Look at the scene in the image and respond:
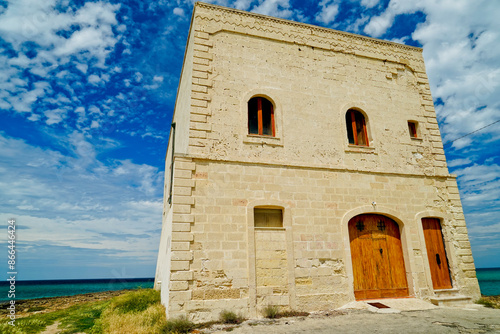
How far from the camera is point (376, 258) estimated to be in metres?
8.59

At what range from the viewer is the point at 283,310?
7238 millimetres

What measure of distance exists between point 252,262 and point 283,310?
138 cm

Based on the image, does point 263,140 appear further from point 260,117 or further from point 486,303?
point 486,303

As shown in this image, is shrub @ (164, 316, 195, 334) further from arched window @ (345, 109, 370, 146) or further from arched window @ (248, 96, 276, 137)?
arched window @ (345, 109, 370, 146)

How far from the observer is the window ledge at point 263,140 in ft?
27.4

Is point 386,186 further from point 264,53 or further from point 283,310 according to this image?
point 264,53

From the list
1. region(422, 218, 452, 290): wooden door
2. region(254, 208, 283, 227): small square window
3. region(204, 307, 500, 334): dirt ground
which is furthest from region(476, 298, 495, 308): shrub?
region(254, 208, 283, 227): small square window

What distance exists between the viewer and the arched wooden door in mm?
8289

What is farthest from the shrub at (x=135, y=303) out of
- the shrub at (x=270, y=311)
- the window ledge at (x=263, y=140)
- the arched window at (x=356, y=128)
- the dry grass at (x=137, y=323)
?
the arched window at (x=356, y=128)

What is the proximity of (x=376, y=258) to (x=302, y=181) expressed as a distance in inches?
124

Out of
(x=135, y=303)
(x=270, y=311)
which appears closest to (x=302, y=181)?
(x=270, y=311)

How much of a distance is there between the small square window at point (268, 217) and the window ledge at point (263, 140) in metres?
1.89

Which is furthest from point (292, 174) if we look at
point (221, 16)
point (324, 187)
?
point (221, 16)

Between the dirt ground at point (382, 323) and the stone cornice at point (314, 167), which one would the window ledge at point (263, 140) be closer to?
the stone cornice at point (314, 167)
